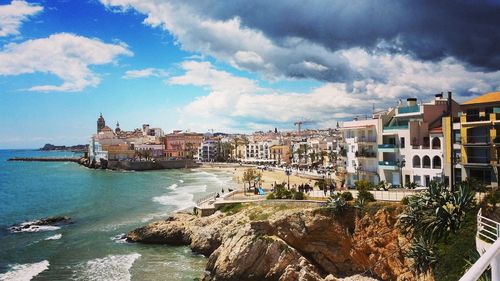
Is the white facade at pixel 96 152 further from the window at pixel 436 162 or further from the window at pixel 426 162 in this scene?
the window at pixel 436 162

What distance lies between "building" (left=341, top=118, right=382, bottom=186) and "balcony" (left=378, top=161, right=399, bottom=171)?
1541mm

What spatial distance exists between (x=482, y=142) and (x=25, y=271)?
38.0 metres

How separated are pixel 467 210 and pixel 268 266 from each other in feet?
45.9

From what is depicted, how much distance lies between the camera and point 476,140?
3556 centimetres

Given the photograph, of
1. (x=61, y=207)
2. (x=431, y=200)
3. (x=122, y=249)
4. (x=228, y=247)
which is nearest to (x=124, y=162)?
(x=61, y=207)

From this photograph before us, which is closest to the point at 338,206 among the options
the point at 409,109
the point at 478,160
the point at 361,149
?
the point at 478,160

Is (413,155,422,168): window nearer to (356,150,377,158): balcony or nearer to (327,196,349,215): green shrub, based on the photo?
(356,150,377,158): balcony

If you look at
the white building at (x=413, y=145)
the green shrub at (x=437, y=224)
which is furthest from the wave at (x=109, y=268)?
the white building at (x=413, y=145)

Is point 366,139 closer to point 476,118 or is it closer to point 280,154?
point 476,118

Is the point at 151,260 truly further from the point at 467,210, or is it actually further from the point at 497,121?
the point at 497,121

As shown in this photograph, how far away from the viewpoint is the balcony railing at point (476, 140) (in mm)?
34906

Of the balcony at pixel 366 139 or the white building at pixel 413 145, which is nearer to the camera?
the white building at pixel 413 145

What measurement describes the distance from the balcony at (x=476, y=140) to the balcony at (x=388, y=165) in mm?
8359

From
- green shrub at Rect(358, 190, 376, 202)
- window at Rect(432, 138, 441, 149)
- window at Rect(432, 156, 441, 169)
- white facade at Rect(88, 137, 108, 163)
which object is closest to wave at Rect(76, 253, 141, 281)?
green shrub at Rect(358, 190, 376, 202)
